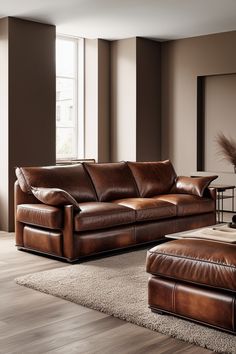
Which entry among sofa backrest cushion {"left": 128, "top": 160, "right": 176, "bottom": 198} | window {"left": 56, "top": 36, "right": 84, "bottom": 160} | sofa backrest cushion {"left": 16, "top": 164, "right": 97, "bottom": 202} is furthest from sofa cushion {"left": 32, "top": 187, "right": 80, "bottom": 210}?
window {"left": 56, "top": 36, "right": 84, "bottom": 160}

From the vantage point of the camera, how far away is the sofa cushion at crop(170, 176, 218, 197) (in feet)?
18.9

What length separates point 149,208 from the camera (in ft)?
16.7

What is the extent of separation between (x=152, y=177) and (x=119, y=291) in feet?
8.14

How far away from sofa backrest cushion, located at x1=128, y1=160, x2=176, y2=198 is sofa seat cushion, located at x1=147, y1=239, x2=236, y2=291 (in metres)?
2.65

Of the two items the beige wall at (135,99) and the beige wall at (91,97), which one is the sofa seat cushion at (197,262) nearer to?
the beige wall at (135,99)

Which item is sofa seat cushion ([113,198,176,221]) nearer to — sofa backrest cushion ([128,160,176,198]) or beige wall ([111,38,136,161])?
sofa backrest cushion ([128,160,176,198])

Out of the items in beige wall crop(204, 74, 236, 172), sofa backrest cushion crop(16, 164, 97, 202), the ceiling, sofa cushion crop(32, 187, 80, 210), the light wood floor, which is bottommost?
the light wood floor

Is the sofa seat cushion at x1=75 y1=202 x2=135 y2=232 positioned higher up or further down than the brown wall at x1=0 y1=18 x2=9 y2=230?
further down

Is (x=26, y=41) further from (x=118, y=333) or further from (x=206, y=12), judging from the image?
(x=118, y=333)

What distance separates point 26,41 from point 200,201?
2.87m

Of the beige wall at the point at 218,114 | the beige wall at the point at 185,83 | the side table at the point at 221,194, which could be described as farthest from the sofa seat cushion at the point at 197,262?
the beige wall at the point at 185,83

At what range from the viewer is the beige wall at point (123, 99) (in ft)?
25.4

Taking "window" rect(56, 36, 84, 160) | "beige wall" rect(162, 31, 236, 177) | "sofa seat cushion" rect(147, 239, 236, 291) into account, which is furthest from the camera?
"window" rect(56, 36, 84, 160)

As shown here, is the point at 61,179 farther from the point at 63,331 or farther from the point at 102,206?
the point at 63,331
